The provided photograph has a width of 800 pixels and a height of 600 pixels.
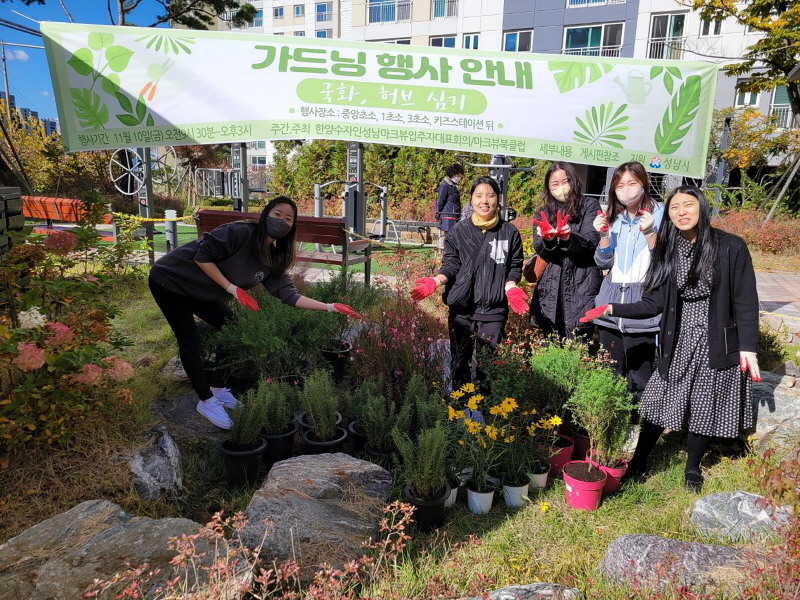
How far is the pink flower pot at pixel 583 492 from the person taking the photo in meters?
2.68

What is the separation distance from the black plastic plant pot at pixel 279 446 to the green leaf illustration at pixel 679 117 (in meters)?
3.99

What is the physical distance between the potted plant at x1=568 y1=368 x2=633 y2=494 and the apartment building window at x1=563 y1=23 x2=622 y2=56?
22.1 meters

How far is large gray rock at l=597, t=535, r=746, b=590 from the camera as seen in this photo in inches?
73.5

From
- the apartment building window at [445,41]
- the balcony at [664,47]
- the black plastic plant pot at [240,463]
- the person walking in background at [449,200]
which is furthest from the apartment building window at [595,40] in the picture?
the black plastic plant pot at [240,463]

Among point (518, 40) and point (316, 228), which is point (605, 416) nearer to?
point (316, 228)

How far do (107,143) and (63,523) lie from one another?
13.1ft

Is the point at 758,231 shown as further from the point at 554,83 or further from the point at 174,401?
the point at 174,401

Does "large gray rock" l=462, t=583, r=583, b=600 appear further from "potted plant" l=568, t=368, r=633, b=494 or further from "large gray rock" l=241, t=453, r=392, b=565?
"potted plant" l=568, t=368, r=633, b=494

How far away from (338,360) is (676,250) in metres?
2.40

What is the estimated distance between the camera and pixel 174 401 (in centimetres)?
369

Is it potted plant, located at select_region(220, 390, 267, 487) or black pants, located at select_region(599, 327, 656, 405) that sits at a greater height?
black pants, located at select_region(599, 327, 656, 405)

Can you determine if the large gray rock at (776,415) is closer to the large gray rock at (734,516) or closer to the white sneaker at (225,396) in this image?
the large gray rock at (734,516)

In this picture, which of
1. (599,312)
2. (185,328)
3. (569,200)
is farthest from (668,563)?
(185,328)

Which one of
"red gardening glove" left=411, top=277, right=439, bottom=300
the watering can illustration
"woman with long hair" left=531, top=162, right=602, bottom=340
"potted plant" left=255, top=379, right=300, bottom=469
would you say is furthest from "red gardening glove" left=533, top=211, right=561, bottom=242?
the watering can illustration
